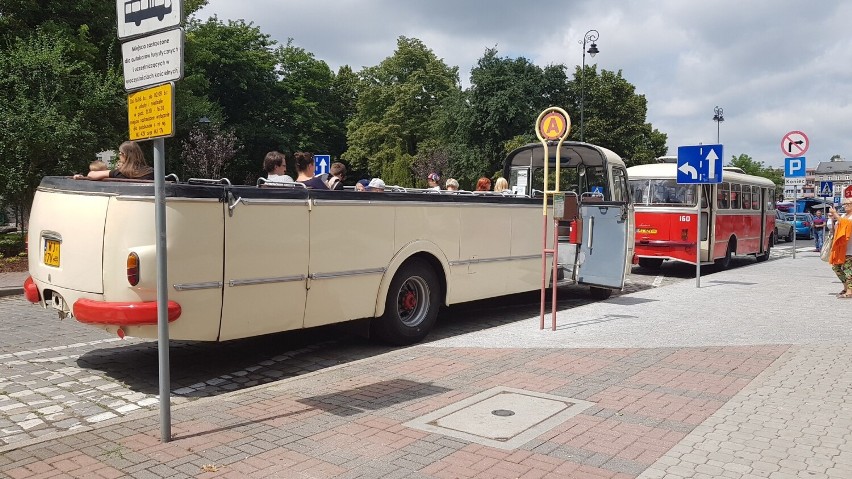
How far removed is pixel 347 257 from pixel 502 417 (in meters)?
2.61

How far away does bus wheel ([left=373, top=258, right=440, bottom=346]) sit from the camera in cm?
793

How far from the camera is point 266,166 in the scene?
7684mm

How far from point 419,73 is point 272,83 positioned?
13.0 m

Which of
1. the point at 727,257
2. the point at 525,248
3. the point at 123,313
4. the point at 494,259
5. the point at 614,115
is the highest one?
the point at 614,115

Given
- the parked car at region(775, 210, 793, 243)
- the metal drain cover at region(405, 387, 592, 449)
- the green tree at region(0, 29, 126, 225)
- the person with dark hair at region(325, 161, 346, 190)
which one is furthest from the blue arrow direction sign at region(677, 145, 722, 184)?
the parked car at region(775, 210, 793, 243)

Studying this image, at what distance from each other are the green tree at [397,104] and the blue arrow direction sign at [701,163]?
141 feet

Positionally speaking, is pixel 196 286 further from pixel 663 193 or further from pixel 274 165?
pixel 663 193

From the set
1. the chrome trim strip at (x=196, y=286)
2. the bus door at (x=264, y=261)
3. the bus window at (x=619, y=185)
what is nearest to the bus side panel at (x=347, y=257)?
the bus door at (x=264, y=261)

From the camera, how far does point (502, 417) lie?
530 centimetres

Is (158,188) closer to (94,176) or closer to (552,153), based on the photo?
(94,176)

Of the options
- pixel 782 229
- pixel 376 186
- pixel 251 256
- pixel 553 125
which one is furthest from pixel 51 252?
pixel 782 229

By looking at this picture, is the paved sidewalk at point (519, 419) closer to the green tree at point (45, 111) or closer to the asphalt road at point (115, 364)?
the asphalt road at point (115, 364)

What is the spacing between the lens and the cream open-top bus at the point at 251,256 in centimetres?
566

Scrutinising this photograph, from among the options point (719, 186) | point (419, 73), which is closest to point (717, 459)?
point (719, 186)
